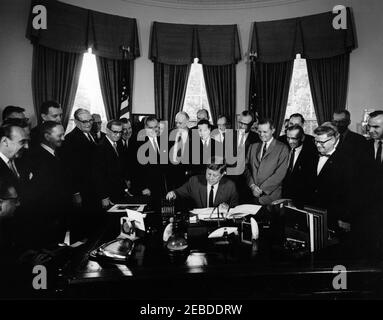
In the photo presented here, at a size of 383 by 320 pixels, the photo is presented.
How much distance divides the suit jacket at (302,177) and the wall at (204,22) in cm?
313

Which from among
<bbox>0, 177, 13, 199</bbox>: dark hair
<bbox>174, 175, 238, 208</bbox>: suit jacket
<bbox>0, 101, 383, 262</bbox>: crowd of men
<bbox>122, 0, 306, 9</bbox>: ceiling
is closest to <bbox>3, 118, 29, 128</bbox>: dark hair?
<bbox>0, 101, 383, 262</bbox>: crowd of men

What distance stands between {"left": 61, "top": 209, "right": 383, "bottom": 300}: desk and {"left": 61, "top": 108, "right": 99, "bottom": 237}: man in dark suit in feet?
5.14

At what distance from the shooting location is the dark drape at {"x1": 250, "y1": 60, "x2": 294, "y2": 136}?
6188mm

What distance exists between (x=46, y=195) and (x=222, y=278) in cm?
155

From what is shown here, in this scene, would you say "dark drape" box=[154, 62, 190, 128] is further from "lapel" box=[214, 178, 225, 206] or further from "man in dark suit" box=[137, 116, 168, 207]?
"lapel" box=[214, 178, 225, 206]

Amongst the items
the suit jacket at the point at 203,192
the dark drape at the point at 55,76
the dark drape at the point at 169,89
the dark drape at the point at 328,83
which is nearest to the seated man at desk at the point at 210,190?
the suit jacket at the point at 203,192

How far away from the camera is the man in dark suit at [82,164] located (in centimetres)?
317

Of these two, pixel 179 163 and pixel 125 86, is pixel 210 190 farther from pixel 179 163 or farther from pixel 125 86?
pixel 125 86

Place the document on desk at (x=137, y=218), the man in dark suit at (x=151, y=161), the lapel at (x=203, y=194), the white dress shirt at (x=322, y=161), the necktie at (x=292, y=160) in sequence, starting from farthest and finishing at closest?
the man in dark suit at (x=151, y=161) < the necktie at (x=292, y=160) < the lapel at (x=203, y=194) < the white dress shirt at (x=322, y=161) < the document on desk at (x=137, y=218)

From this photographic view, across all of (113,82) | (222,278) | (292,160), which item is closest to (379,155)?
(292,160)

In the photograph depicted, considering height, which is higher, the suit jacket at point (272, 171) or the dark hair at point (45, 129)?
the dark hair at point (45, 129)

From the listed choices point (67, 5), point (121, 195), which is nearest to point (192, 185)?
point (121, 195)

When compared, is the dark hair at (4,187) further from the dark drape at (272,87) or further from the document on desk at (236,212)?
the dark drape at (272,87)

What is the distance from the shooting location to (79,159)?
340 centimetres
